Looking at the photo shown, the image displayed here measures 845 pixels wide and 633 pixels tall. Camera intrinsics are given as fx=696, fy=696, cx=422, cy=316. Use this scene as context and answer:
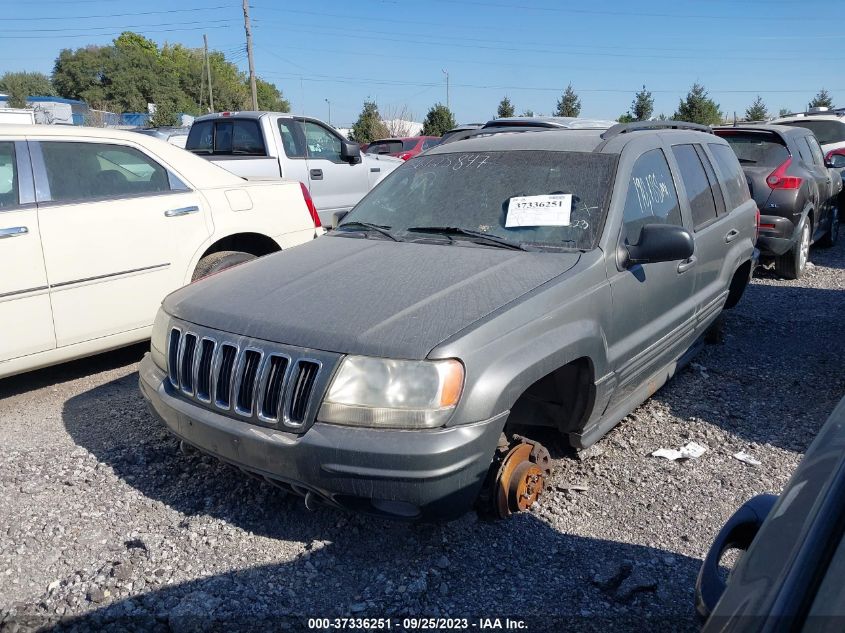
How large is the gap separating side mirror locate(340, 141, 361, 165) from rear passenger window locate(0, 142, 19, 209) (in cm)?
586

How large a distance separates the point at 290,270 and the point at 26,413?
2.21 meters

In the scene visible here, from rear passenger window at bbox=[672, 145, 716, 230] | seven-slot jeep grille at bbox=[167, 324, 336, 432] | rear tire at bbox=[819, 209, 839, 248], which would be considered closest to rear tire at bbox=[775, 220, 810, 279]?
rear tire at bbox=[819, 209, 839, 248]

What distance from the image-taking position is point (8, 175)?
14.3 feet

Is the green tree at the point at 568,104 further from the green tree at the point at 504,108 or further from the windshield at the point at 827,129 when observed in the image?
the windshield at the point at 827,129

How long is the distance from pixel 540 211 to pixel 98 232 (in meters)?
2.85

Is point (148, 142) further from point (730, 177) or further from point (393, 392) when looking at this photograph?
point (730, 177)

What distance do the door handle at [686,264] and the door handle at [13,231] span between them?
12.6 ft

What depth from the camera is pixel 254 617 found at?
252 cm

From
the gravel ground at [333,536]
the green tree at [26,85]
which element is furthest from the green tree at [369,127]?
the green tree at [26,85]

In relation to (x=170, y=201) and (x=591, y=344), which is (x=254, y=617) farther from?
(x=170, y=201)

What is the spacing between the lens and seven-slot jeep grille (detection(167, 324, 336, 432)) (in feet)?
8.57

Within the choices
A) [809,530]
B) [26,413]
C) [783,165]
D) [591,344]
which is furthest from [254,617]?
[783,165]

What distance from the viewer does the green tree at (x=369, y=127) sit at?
117ft

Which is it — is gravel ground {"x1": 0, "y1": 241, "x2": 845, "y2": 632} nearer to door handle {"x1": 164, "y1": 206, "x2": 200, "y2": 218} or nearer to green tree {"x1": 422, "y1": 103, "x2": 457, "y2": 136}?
door handle {"x1": 164, "y1": 206, "x2": 200, "y2": 218}
